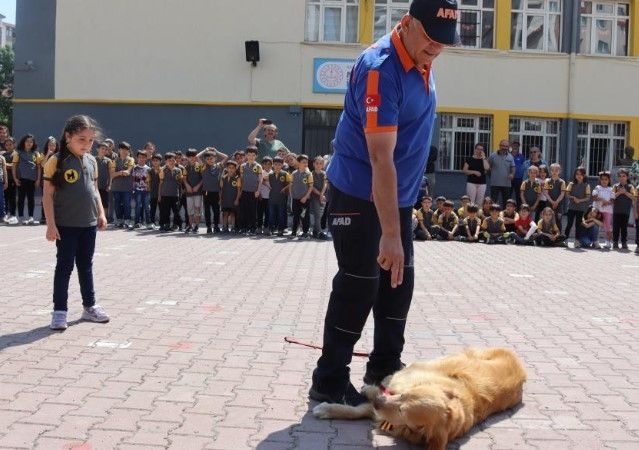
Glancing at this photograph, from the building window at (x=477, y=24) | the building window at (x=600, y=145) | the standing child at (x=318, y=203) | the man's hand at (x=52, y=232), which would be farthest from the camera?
the building window at (x=600, y=145)

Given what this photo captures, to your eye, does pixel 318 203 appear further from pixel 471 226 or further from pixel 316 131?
pixel 316 131

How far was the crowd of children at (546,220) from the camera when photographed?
17.8 metres

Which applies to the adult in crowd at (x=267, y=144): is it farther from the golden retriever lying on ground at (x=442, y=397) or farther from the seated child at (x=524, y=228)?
the golden retriever lying on ground at (x=442, y=397)

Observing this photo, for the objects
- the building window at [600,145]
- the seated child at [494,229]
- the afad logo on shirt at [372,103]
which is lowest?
the seated child at [494,229]

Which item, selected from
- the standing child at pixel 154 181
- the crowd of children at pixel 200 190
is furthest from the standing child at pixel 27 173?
the standing child at pixel 154 181

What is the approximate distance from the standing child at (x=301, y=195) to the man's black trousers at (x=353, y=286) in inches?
515

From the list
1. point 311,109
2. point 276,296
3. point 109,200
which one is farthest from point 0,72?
point 276,296

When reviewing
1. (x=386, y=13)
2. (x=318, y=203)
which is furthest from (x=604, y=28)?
(x=318, y=203)

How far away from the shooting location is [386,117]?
3.96 m

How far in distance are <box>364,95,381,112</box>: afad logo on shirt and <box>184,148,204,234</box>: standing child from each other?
14.3m

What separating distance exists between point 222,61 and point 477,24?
7516mm

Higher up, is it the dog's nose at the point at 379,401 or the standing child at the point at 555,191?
the standing child at the point at 555,191

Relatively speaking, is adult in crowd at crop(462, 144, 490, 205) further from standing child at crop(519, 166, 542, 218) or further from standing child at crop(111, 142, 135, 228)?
standing child at crop(111, 142, 135, 228)

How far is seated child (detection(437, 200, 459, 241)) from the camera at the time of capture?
18109mm
